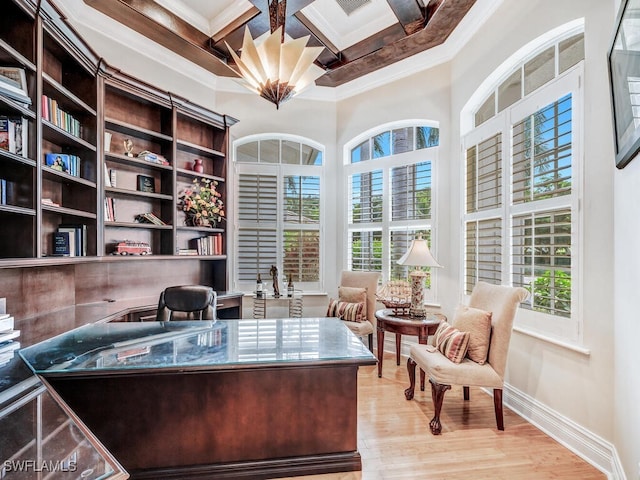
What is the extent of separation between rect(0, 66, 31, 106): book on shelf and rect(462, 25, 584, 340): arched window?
355cm

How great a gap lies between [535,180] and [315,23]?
2.63 m

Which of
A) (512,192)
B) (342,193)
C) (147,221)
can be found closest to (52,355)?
(147,221)

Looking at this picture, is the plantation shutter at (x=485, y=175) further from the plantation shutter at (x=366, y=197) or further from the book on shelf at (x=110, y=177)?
the book on shelf at (x=110, y=177)

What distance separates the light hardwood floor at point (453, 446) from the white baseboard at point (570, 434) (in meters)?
0.05

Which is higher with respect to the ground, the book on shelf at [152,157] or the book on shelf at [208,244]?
the book on shelf at [152,157]

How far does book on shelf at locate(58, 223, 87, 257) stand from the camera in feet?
9.39

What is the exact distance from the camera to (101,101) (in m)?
3.09

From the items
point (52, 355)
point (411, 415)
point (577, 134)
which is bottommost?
point (411, 415)

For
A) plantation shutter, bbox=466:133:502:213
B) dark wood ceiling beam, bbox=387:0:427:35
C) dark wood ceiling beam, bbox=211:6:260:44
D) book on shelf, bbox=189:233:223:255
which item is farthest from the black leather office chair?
dark wood ceiling beam, bbox=387:0:427:35

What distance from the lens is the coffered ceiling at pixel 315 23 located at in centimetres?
329

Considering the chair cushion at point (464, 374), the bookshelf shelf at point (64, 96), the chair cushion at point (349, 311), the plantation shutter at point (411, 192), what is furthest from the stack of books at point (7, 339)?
the plantation shutter at point (411, 192)

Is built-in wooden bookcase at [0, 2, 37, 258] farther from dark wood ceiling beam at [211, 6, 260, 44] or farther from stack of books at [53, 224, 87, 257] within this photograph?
dark wood ceiling beam at [211, 6, 260, 44]

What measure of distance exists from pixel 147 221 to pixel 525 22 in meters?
3.93

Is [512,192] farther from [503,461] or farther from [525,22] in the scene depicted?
[503,461]
